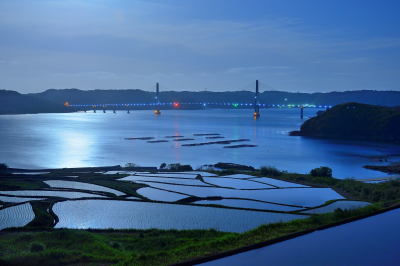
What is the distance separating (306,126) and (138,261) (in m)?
41.6

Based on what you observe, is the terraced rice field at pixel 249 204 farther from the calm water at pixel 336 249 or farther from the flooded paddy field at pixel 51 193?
the calm water at pixel 336 249

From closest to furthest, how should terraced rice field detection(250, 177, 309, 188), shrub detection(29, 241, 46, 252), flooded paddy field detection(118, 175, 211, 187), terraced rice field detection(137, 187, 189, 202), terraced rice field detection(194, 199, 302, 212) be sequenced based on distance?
1. shrub detection(29, 241, 46, 252)
2. terraced rice field detection(194, 199, 302, 212)
3. terraced rice field detection(137, 187, 189, 202)
4. terraced rice field detection(250, 177, 309, 188)
5. flooded paddy field detection(118, 175, 211, 187)

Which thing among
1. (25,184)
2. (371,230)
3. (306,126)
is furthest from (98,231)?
(306,126)

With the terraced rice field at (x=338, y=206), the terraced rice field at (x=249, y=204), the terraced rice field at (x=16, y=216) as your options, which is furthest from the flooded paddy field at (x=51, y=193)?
the terraced rice field at (x=338, y=206)

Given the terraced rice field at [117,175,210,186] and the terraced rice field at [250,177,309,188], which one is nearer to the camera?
the terraced rice field at [250,177,309,188]

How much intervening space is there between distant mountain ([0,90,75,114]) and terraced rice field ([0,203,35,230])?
9545 centimetres

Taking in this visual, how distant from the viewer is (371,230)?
4566 millimetres

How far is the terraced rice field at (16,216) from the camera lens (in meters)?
6.62

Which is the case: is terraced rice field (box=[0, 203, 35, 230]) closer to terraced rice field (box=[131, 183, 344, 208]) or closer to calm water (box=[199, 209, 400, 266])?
terraced rice field (box=[131, 183, 344, 208])

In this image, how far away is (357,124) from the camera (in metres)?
39.9

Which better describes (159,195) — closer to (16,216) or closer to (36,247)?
(16,216)

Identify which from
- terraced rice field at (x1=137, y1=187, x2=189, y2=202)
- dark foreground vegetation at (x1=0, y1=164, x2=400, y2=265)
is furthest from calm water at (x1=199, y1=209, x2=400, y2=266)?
terraced rice field at (x1=137, y1=187, x2=189, y2=202)

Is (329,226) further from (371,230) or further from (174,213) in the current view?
(174,213)

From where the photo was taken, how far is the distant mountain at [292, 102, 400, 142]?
36.4m
